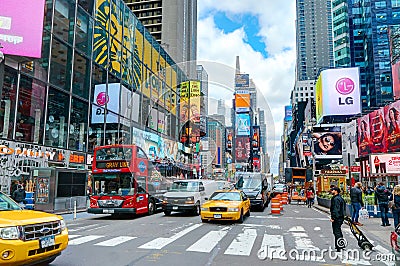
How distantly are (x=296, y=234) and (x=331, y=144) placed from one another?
48959 mm

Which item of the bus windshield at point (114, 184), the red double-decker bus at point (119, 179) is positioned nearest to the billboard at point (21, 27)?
the red double-decker bus at point (119, 179)

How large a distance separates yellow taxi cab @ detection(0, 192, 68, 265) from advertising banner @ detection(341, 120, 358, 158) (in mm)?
39426

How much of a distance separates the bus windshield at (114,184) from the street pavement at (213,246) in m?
3.13

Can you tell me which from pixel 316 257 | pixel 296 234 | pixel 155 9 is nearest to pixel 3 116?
pixel 296 234

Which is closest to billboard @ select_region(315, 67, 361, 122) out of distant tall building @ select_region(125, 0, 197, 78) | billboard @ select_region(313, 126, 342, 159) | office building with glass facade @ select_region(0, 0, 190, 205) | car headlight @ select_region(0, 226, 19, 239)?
billboard @ select_region(313, 126, 342, 159)

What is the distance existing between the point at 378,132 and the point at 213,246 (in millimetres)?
29037

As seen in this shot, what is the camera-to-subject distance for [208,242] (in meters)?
9.77

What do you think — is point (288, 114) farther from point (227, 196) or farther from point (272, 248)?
point (272, 248)

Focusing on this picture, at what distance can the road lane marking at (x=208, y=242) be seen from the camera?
8.74 m

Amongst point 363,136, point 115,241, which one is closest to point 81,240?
point 115,241

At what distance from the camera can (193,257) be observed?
7.82 meters

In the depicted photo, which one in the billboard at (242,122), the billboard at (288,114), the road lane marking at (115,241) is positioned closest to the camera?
the road lane marking at (115,241)

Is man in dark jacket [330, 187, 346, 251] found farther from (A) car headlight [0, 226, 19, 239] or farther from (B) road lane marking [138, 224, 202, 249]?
(A) car headlight [0, 226, 19, 239]

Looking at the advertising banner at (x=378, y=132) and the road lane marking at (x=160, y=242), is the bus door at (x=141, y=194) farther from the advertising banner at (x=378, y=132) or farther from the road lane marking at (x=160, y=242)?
the advertising banner at (x=378, y=132)
